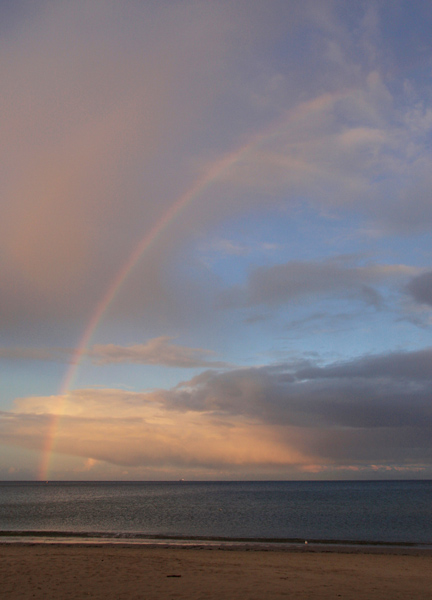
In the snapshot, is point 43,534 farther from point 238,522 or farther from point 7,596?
point 7,596

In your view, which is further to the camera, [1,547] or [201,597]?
[1,547]

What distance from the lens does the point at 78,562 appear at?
82.3ft

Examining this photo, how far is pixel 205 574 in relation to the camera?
22297 millimetres

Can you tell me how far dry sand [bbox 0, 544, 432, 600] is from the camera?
1808 centimetres

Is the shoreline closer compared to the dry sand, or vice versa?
the dry sand

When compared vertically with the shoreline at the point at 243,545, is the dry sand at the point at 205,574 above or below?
above

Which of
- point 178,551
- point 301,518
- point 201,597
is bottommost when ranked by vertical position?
point 301,518

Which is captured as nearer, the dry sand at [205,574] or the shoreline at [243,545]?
the dry sand at [205,574]

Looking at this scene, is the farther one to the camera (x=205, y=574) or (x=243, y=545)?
(x=243, y=545)

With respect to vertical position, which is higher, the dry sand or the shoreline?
the dry sand

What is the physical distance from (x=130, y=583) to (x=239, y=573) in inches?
233

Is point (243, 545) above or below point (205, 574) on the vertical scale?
below

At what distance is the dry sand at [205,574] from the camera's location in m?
18.1

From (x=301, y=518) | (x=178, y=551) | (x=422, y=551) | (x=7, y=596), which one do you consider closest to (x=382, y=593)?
(x=7, y=596)
